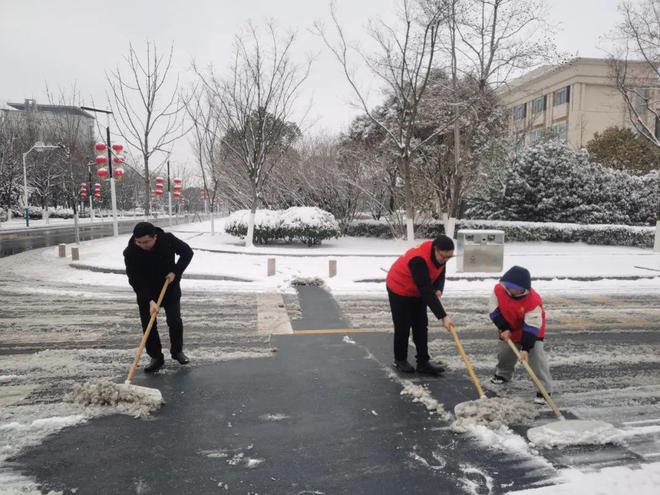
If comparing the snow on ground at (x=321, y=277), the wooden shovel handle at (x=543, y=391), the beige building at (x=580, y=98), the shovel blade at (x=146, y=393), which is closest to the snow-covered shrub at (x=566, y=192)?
the snow on ground at (x=321, y=277)

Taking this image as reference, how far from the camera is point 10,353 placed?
17.9 feet

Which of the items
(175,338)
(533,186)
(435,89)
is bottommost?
(175,338)

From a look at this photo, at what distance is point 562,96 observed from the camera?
44.9 m

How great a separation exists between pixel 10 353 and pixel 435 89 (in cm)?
1718

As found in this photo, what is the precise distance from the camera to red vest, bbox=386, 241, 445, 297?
4.59 meters

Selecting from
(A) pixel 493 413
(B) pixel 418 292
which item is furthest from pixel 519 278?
(A) pixel 493 413

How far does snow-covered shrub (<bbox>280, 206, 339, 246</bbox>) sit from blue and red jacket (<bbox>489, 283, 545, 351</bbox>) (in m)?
12.4

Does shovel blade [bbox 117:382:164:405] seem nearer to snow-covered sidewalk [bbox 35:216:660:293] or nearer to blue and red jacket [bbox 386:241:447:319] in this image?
blue and red jacket [bbox 386:241:447:319]

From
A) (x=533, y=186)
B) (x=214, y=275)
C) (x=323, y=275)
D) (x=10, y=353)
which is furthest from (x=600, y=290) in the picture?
(x=533, y=186)

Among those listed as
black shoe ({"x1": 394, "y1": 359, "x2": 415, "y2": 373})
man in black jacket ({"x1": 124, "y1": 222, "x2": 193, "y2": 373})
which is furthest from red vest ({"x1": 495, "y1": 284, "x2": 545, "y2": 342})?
man in black jacket ({"x1": 124, "y1": 222, "x2": 193, "y2": 373})

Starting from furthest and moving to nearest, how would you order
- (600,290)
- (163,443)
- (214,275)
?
(214,275)
(600,290)
(163,443)

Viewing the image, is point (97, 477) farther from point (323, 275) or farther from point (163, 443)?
point (323, 275)

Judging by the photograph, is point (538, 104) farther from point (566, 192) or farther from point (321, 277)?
point (321, 277)

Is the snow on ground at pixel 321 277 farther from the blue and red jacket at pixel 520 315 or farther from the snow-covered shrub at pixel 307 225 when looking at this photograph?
the blue and red jacket at pixel 520 315
